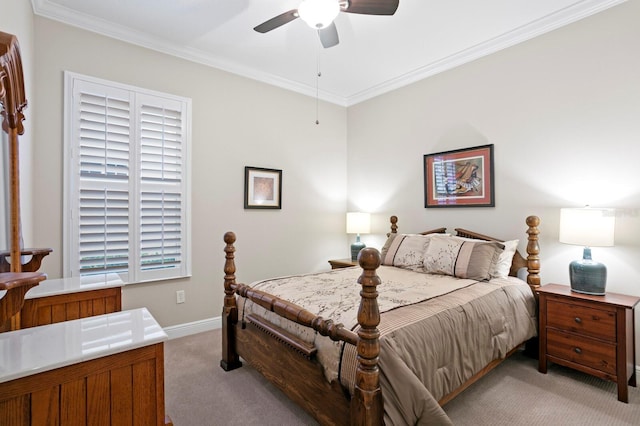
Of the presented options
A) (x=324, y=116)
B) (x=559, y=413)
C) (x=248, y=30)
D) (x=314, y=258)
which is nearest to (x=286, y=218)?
(x=314, y=258)

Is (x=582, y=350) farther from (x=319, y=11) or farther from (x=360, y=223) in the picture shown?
(x=319, y=11)

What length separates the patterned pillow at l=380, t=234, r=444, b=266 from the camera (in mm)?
3111

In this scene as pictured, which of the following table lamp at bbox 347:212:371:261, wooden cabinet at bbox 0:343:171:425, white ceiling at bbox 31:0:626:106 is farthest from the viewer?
table lamp at bbox 347:212:371:261

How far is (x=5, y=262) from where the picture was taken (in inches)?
56.7

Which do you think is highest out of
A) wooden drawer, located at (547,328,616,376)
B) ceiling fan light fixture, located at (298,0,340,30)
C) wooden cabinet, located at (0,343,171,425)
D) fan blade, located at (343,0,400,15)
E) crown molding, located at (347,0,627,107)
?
crown molding, located at (347,0,627,107)

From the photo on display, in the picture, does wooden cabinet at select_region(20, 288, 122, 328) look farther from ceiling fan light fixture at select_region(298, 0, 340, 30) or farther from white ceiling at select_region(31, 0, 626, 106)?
white ceiling at select_region(31, 0, 626, 106)

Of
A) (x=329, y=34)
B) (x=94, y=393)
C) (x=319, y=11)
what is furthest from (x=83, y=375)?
(x=329, y=34)

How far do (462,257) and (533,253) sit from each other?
0.60 meters

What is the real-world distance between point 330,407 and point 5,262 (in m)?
1.69

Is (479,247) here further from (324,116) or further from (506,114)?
(324,116)

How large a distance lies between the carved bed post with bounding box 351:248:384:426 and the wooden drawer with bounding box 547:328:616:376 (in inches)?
72.1

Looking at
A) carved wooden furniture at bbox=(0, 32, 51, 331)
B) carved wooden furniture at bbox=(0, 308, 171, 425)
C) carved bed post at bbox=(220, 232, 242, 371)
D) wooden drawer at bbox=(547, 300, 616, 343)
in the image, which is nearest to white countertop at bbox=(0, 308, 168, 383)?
carved wooden furniture at bbox=(0, 308, 171, 425)

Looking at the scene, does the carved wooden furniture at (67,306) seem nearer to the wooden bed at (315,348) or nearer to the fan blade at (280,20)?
the wooden bed at (315,348)

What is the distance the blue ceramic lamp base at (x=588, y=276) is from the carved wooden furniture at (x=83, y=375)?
2826 mm
